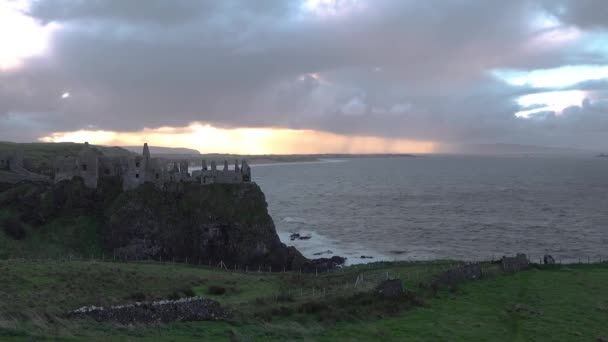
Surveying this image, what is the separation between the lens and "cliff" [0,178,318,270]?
73812 mm

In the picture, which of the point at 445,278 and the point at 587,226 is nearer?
the point at 445,278

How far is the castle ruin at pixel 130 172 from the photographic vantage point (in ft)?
266

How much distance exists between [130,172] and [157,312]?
187 feet

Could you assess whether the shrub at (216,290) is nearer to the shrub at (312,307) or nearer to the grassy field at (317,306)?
the grassy field at (317,306)

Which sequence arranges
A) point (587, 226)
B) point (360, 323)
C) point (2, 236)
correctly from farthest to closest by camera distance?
point (587, 226), point (2, 236), point (360, 323)

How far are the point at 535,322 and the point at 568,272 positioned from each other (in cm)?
1856

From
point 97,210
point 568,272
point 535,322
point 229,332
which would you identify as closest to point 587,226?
point 568,272

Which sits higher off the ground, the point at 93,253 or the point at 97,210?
the point at 97,210

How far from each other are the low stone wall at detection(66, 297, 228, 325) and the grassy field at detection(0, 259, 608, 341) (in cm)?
90

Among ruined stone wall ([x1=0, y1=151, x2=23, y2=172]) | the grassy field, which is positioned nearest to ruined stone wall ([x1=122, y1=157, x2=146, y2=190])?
ruined stone wall ([x1=0, y1=151, x2=23, y2=172])

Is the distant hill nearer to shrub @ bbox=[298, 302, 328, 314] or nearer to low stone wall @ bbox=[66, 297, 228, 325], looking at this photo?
low stone wall @ bbox=[66, 297, 228, 325]

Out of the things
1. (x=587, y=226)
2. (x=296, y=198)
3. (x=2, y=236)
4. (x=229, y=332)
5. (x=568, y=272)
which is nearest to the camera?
(x=229, y=332)

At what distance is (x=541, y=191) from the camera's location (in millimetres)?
191750

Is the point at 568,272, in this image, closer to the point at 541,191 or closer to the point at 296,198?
the point at 296,198
